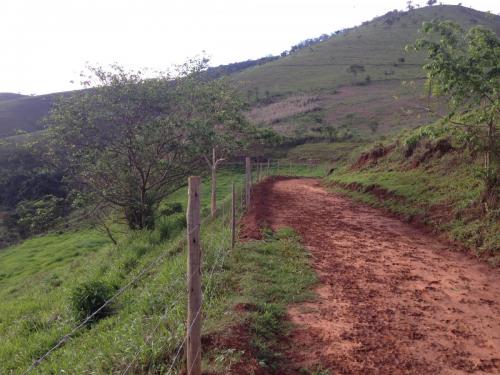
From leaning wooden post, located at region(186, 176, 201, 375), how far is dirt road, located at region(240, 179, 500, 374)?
4.24ft

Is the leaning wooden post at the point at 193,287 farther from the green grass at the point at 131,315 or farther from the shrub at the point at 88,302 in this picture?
the shrub at the point at 88,302

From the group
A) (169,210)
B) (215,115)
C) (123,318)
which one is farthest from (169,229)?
(123,318)

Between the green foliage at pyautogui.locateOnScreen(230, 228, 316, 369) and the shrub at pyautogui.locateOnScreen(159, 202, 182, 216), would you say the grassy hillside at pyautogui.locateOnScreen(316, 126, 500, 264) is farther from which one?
the shrub at pyautogui.locateOnScreen(159, 202, 182, 216)

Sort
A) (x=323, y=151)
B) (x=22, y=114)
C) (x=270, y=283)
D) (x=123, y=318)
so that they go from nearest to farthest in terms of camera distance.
Result: 1. (x=123, y=318)
2. (x=270, y=283)
3. (x=323, y=151)
4. (x=22, y=114)

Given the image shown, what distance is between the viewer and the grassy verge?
507 cm

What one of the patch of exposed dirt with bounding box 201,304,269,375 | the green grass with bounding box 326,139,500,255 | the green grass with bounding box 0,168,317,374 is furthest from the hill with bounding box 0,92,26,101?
the patch of exposed dirt with bounding box 201,304,269,375

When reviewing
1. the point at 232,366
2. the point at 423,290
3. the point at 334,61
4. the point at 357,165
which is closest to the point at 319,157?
the point at 357,165

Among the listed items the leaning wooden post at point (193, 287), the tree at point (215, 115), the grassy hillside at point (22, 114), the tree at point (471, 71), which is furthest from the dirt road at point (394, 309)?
the grassy hillside at point (22, 114)

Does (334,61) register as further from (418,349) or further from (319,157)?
(418,349)

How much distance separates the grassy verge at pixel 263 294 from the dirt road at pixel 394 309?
0.23m

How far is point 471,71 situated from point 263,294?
8071 mm

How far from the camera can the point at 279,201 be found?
713 inches

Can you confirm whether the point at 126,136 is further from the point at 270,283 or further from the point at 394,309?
the point at 394,309

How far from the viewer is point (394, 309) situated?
6.71 meters
